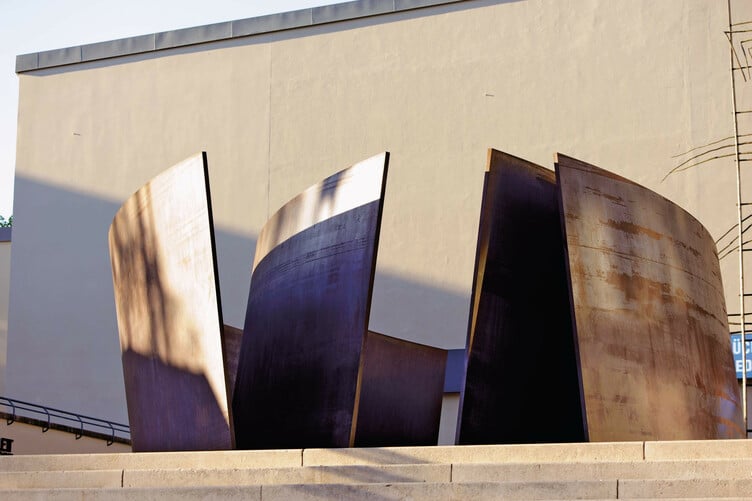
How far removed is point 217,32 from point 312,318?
1289cm

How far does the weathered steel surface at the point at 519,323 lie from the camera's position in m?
10.6

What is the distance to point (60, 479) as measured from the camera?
8.11 m

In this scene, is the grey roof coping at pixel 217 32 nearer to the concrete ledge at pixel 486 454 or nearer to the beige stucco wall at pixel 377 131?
the beige stucco wall at pixel 377 131

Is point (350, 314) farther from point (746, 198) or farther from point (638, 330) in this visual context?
point (746, 198)

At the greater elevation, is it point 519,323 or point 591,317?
point 519,323

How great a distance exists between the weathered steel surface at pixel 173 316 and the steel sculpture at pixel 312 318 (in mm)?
1047

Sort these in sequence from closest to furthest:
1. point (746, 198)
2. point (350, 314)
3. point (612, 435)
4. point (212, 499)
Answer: point (212, 499) → point (612, 435) → point (350, 314) → point (746, 198)

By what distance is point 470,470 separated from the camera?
24.2ft

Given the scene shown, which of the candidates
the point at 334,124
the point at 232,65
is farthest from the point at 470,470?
the point at 232,65

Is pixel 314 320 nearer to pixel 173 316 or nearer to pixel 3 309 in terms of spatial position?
pixel 173 316

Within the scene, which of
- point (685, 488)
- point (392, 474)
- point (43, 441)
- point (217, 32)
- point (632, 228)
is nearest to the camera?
point (685, 488)

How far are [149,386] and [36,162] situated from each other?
1381cm

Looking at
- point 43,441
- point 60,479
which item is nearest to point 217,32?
point 43,441

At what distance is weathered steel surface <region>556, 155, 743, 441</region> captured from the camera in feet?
29.9
